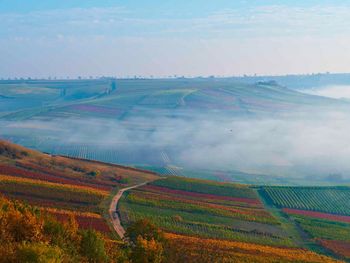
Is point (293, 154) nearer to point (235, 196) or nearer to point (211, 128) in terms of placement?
point (211, 128)

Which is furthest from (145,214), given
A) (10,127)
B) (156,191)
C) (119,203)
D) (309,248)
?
(10,127)

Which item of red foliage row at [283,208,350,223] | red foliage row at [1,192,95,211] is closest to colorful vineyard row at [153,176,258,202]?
red foliage row at [283,208,350,223]

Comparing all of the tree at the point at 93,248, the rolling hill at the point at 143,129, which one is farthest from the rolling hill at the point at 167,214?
the rolling hill at the point at 143,129

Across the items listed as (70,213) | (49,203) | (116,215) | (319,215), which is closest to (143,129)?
(319,215)

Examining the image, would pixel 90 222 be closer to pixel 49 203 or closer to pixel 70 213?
pixel 70 213

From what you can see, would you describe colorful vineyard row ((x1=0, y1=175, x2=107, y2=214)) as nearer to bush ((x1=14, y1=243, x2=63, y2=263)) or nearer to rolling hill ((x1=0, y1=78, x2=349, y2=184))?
bush ((x1=14, y1=243, x2=63, y2=263))
